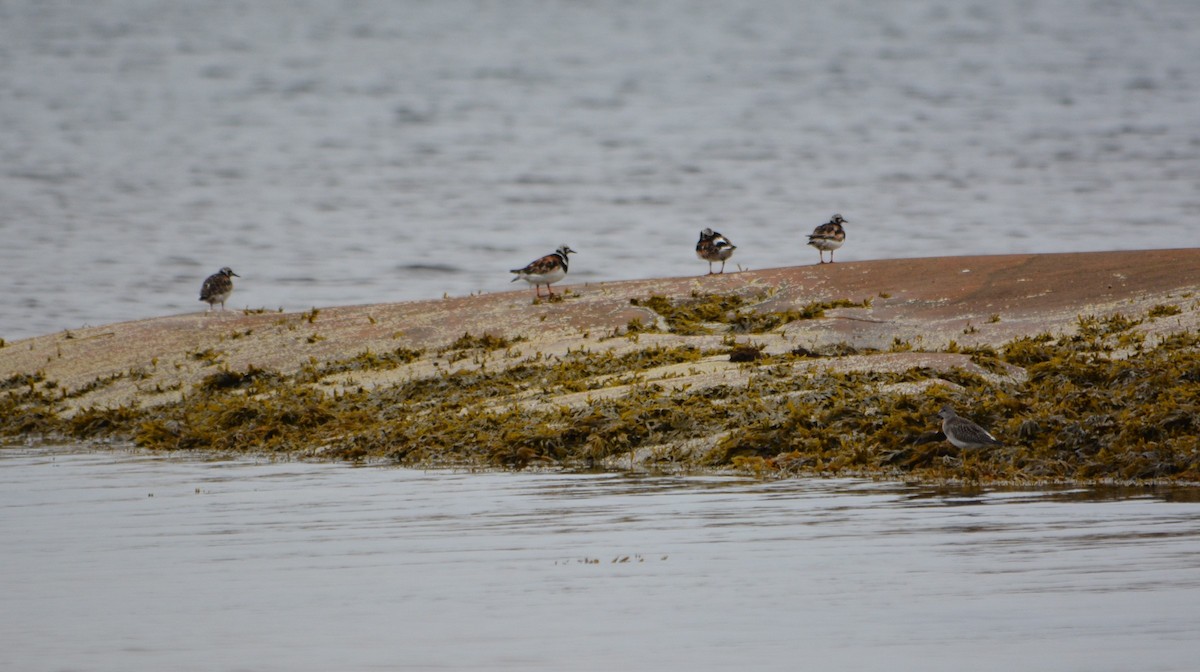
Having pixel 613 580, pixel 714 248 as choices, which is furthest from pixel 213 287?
pixel 613 580

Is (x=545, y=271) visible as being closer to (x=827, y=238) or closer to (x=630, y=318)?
(x=630, y=318)

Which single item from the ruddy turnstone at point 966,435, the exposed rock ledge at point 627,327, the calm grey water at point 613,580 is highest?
the exposed rock ledge at point 627,327

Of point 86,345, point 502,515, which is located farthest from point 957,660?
point 86,345

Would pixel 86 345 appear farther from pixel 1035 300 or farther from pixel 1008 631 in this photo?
pixel 1008 631

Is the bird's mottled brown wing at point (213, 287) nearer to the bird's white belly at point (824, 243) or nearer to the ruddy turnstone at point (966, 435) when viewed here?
the bird's white belly at point (824, 243)

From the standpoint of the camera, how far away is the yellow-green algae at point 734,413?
948 cm

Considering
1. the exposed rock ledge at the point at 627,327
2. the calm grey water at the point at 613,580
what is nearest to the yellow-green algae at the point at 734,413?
the exposed rock ledge at the point at 627,327

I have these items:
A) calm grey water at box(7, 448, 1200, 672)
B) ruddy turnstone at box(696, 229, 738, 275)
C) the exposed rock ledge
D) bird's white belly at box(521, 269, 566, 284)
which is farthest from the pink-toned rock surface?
calm grey water at box(7, 448, 1200, 672)

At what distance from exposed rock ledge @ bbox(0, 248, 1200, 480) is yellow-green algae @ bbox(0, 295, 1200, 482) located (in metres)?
0.23

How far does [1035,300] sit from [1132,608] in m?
10.8

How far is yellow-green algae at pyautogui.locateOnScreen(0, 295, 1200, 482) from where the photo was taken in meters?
9.48

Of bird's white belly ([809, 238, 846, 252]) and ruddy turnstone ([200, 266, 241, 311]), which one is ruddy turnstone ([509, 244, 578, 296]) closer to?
bird's white belly ([809, 238, 846, 252])

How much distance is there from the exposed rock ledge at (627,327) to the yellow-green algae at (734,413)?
0.23 meters

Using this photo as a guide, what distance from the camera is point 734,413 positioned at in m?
11.2
